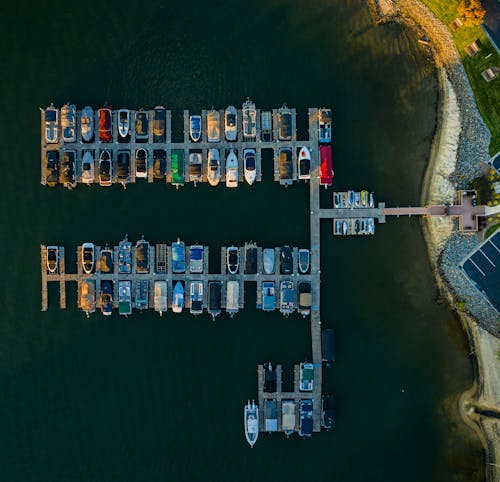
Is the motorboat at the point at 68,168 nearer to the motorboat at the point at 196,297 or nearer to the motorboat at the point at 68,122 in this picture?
the motorboat at the point at 68,122

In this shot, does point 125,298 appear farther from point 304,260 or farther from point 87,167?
point 304,260

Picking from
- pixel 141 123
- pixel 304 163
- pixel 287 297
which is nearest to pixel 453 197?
pixel 304 163

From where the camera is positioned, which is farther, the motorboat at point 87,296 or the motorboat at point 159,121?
the motorboat at point 159,121

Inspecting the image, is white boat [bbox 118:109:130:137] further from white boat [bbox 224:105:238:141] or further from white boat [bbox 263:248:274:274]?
white boat [bbox 263:248:274:274]

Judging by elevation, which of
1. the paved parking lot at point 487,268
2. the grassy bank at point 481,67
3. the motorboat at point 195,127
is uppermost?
the grassy bank at point 481,67

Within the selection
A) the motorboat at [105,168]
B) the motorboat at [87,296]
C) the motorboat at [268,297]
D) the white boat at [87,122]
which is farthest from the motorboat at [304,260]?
the white boat at [87,122]

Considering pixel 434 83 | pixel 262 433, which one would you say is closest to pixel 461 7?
pixel 434 83

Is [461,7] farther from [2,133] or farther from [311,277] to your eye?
[2,133]
